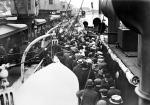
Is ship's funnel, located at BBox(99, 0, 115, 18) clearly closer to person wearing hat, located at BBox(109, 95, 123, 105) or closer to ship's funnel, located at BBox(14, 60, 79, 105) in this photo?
person wearing hat, located at BBox(109, 95, 123, 105)

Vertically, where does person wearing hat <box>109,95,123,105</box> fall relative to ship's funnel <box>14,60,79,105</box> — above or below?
above

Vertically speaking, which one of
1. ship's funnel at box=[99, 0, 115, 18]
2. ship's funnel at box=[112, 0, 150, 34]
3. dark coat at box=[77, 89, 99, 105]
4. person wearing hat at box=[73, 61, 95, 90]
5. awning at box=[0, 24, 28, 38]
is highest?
ship's funnel at box=[99, 0, 115, 18]

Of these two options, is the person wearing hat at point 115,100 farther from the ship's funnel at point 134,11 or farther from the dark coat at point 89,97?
the ship's funnel at point 134,11

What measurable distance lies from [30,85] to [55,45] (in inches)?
120

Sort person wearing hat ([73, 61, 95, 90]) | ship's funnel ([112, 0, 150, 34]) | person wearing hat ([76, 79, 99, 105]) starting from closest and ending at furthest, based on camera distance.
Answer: ship's funnel ([112, 0, 150, 34]) → person wearing hat ([76, 79, 99, 105]) → person wearing hat ([73, 61, 95, 90])

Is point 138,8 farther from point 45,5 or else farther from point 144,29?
point 45,5

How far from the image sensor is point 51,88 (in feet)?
36.4

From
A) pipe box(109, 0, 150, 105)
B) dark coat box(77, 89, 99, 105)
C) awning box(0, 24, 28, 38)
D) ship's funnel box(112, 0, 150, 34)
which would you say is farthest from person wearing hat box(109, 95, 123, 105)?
awning box(0, 24, 28, 38)

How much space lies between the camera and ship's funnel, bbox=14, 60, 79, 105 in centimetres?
1038

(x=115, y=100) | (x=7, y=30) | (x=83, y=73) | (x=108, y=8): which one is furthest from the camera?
(x=7, y=30)

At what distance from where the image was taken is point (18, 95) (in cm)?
1086

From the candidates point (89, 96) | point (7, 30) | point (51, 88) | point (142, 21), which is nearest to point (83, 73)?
point (89, 96)

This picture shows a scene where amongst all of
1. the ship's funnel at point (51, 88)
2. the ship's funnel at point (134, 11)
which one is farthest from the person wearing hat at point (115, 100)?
the ship's funnel at point (51, 88)

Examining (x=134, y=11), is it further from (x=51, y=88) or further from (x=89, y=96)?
(x=51, y=88)
